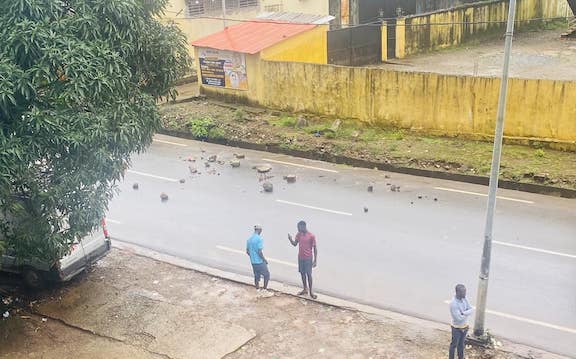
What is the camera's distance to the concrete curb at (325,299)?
8766 mm

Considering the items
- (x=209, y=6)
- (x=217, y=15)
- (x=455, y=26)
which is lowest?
(x=455, y=26)

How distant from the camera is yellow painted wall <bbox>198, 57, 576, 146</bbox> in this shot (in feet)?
53.8

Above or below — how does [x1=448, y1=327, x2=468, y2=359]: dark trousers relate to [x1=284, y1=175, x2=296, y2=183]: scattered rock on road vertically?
above

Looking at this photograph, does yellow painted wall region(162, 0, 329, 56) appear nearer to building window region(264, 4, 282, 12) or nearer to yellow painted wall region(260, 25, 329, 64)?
building window region(264, 4, 282, 12)

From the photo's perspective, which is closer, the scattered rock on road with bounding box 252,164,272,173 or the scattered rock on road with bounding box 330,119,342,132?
the scattered rock on road with bounding box 252,164,272,173

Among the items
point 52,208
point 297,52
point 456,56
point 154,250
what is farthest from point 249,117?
point 52,208

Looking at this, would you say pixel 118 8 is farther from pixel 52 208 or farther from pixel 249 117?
pixel 249 117

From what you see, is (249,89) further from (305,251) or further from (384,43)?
(305,251)

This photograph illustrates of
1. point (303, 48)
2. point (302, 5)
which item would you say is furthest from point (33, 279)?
point (302, 5)

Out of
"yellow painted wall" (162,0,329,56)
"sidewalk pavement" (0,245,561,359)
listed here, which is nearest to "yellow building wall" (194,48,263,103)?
"yellow painted wall" (162,0,329,56)

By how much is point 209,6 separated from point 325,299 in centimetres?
2188

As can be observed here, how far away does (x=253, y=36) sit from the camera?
2267cm

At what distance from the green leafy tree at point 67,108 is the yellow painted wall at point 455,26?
1808 cm

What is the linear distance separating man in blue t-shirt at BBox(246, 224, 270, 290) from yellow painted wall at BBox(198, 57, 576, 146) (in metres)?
9.48
